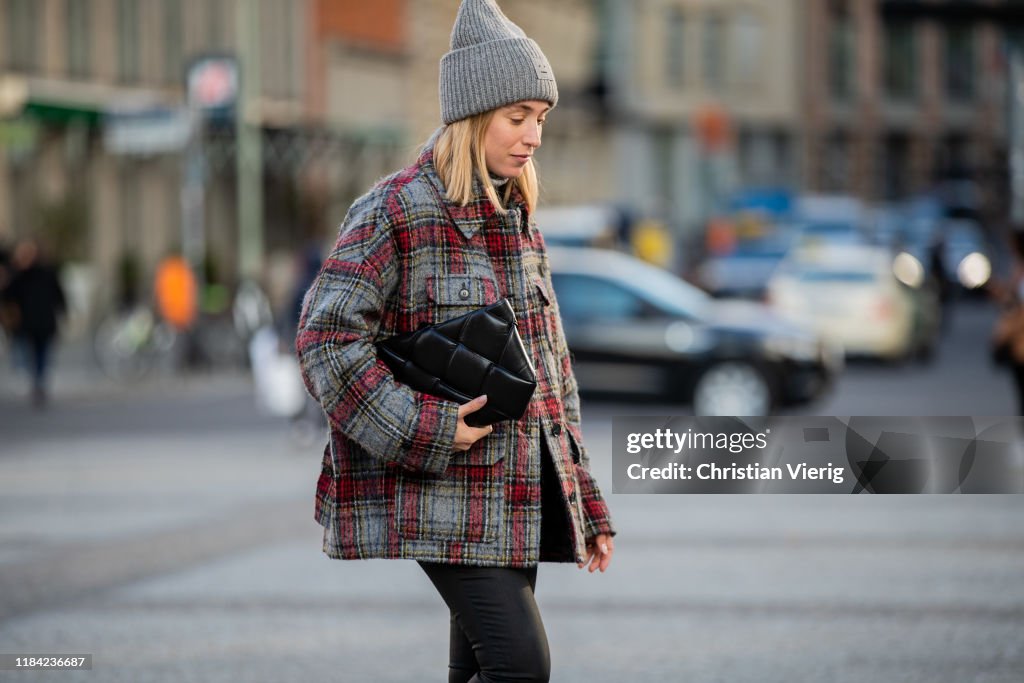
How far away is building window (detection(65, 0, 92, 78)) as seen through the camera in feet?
109

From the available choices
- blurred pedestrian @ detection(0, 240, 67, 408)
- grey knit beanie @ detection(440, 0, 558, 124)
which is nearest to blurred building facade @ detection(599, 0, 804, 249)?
blurred pedestrian @ detection(0, 240, 67, 408)

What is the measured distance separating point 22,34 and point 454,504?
→ 95.8 ft

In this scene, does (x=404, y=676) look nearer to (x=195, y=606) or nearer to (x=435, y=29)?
(x=195, y=606)

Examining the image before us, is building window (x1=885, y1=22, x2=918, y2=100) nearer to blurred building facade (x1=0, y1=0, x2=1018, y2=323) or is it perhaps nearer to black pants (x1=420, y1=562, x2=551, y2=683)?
blurred building facade (x1=0, y1=0, x2=1018, y2=323)

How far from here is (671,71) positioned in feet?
224

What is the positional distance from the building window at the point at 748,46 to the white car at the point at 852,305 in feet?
149

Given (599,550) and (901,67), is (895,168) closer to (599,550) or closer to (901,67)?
(901,67)

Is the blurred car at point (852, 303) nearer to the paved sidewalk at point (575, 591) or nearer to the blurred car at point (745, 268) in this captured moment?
the blurred car at point (745, 268)

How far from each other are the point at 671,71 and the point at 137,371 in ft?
151

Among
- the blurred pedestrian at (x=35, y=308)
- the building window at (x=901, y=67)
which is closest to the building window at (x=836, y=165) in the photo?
the building window at (x=901, y=67)

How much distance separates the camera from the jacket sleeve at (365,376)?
→ 3.76 meters

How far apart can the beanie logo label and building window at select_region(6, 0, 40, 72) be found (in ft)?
93.3

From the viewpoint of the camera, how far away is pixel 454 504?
3.83 metres

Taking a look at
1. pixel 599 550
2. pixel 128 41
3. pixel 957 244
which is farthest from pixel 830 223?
pixel 599 550
